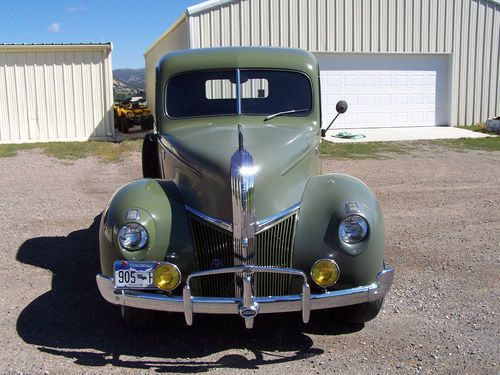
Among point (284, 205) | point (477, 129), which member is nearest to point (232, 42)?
point (477, 129)

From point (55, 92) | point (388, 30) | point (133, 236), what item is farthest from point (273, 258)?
point (388, 30)

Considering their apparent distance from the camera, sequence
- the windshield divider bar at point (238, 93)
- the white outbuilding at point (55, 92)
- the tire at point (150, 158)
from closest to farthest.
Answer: the windshield divider bar at point (238, 93) → the tire at point (150, 158) → the white outbuilding at point (55, 92)

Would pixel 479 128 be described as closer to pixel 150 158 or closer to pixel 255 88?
pixel 150 158

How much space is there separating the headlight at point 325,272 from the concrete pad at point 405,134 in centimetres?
1117

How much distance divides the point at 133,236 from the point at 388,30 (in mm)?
13978

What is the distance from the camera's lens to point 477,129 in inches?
648

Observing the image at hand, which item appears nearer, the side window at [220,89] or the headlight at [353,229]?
the headlight at [353,229]

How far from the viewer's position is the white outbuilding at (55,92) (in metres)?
15.5

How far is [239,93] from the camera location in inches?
199

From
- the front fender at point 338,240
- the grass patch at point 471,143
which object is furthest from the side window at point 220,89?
the grass patch at point 471,143

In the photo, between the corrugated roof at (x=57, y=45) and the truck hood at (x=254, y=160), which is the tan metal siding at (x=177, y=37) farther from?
the truck hood at (x=254, y=160)

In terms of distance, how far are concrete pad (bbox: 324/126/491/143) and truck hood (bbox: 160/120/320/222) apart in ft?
33.5

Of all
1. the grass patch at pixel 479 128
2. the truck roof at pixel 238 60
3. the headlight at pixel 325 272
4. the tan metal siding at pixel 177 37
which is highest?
the tan metal siding at pixel 177 37

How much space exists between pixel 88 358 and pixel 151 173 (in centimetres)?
313
